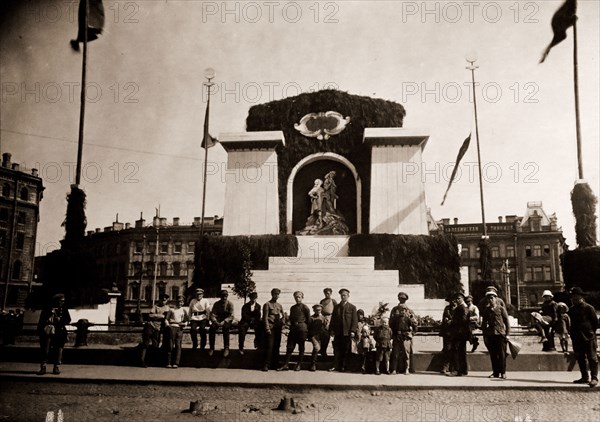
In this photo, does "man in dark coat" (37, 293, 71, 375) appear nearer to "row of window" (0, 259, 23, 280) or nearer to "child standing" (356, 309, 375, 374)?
"child standing" (356, 309, 375, 374)

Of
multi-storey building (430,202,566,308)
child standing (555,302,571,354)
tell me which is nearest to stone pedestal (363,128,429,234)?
child standing (555,302,571,354)

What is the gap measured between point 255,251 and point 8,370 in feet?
31.2

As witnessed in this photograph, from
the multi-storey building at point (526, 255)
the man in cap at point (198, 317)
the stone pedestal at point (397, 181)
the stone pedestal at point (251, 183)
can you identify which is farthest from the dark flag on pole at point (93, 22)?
the multi-storey building at point (526, 255)

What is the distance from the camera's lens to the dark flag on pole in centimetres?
959

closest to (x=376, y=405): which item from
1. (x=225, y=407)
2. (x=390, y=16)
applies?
(x=225, y=407)

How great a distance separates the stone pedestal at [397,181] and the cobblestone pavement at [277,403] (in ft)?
40.6

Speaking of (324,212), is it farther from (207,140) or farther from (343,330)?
(343,330)

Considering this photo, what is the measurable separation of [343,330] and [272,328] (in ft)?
3.77

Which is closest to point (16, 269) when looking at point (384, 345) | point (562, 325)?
point (384, 345)

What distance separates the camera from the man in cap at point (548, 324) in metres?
9.85

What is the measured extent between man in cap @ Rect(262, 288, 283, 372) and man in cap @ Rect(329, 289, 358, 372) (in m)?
0.87

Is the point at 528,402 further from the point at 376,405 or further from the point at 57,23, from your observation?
the point at 57,23

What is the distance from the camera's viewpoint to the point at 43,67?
949 cm

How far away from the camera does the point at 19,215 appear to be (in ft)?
44.5
